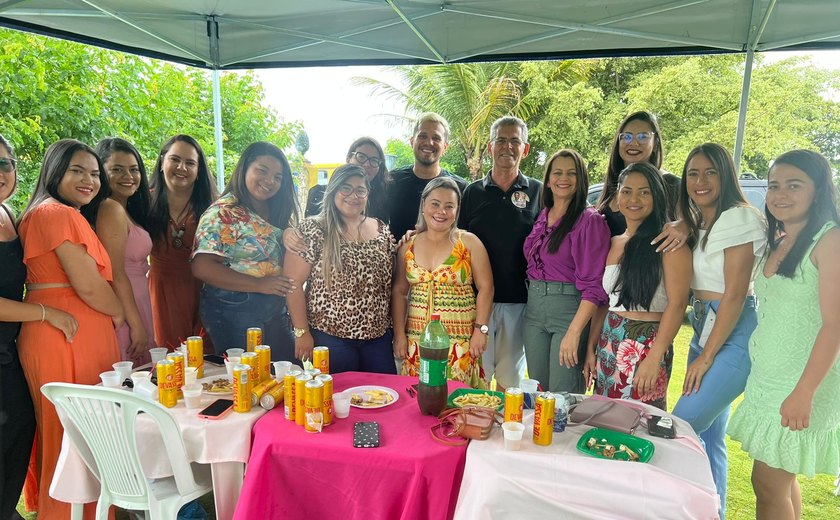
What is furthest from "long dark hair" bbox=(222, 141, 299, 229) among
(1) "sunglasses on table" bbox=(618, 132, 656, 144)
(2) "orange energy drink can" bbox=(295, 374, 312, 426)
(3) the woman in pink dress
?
(1) "sunglasses on table" bbox=(618, 132, 656, 144)

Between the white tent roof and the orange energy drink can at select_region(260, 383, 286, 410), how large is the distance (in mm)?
2927

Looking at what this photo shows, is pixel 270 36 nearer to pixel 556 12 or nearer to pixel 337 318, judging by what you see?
pixel 556 12

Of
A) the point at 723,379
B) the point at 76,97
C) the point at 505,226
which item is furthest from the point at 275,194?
the point at 76,97

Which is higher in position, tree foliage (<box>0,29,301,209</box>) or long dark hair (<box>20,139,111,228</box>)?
tree foliage (<box>0,29,301,209</box>)

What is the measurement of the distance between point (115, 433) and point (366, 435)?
3.02 ft

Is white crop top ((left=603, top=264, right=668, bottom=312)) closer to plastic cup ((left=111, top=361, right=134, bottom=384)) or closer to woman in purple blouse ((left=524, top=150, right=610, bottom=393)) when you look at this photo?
woman in purple blouse ((left=524, top=150, right=610, bottom=393))

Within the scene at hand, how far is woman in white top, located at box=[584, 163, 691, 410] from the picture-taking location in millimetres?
2348

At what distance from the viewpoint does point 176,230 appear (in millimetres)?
3197

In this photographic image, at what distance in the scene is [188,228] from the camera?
3.20 meters

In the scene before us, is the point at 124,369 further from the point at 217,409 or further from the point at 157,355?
the point at 217,409

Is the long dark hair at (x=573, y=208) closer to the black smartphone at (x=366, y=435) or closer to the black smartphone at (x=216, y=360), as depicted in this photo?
the black smartphone at (x=366, y=435)

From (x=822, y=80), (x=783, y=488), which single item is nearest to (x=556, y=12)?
(x=783, y=488)

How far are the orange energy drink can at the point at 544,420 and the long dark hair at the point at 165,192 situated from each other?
8.25 feet

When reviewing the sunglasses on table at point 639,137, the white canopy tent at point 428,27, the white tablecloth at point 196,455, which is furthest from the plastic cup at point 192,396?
the white canopy tent at point 428,27
